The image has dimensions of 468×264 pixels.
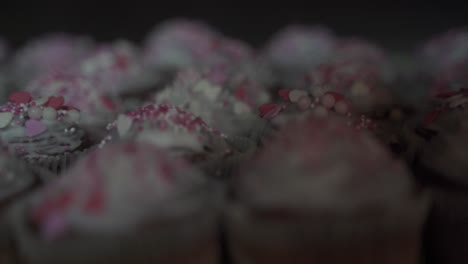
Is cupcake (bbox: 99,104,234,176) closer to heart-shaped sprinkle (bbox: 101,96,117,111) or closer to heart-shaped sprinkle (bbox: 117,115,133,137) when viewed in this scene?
heart-shaped sprinkle (bbox: 117,115,133,137)

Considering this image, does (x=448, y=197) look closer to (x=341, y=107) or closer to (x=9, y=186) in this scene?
(x=341, y=107)

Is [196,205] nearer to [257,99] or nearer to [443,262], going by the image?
[443,262]

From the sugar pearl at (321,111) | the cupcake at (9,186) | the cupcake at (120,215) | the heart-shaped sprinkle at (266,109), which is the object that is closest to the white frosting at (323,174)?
the cupcake at (120,215)

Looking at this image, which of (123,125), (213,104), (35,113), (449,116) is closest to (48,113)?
(35,113)

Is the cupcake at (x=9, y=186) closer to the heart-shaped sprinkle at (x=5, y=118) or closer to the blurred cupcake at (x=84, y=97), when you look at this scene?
the heart-shaped sprinkle at (x=5, y=118)

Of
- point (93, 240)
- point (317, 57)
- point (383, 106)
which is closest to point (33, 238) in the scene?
point (93, 240)

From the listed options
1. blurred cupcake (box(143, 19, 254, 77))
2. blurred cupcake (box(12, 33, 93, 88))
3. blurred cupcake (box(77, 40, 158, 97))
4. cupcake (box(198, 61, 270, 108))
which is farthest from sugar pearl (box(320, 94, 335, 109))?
blurred cupcake (box(12, 33, 93, 88))
